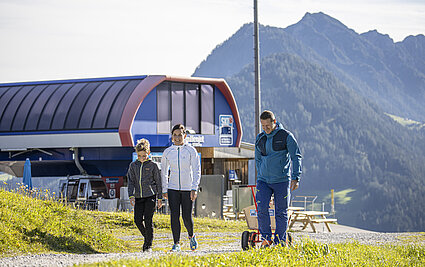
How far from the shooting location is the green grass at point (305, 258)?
23.0ft

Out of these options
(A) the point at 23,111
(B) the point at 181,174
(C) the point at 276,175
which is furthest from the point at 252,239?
(A) the point at 23,111

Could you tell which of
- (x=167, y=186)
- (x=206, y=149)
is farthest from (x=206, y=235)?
(x=206, y=149)

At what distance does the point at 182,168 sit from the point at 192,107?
1569 centimetres

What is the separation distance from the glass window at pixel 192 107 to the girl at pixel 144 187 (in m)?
14.9

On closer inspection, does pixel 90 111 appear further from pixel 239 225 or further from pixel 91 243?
pixel 91 243

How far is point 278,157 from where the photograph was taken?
9.32 meters

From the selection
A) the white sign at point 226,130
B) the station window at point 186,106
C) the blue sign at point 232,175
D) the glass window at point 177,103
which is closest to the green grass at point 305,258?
the station window at point 186,106

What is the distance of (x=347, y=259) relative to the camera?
8.70 metres

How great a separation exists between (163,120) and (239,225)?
786cm

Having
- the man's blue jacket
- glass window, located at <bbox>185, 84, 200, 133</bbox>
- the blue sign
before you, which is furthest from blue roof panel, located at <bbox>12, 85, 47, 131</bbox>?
the man's blue jacket

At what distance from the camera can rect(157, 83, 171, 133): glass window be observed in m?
24.1

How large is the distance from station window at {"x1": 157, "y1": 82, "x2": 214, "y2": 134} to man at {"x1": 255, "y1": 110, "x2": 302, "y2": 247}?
48.8 ft

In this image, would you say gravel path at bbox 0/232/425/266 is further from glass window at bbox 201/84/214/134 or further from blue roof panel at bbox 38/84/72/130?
blue roof panel at bbox 38/84/72/130

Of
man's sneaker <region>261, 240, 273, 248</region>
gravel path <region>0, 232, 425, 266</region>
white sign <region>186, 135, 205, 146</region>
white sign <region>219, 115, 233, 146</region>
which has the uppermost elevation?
white sign <region>219, 115, 233, 146</region>
